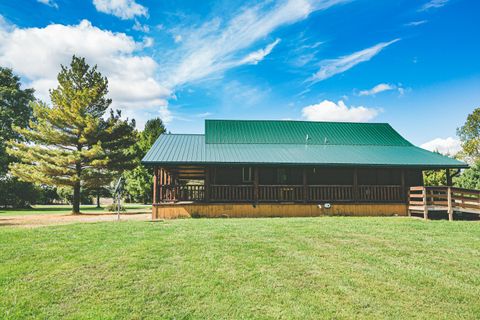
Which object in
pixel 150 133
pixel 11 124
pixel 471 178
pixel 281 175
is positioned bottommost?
pixel 471 178

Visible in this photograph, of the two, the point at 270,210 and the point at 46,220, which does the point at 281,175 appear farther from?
the point at 46,220

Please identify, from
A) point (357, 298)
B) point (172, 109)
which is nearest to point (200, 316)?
point (357, 298)

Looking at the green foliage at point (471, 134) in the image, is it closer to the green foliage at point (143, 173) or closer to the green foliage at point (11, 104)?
the green foliage at point (143, 173)

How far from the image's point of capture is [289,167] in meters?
18.8

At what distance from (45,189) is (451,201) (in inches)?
1618

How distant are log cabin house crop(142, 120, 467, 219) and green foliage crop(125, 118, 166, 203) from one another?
46.4ft

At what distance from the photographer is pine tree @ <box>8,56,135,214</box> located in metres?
21.0

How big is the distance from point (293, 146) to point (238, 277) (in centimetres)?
1493

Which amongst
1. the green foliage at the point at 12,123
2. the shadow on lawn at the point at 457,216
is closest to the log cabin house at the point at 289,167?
the shadow on lawn at the point at 457,216

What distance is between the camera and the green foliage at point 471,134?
40688mm

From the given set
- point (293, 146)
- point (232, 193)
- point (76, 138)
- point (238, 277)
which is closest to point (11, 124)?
point (76, 138)

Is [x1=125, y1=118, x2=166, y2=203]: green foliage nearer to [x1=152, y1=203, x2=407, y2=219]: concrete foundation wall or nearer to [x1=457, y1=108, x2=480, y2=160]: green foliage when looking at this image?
[x1=152, y1=203, x2=407, y2=219]: concrete foundation wall

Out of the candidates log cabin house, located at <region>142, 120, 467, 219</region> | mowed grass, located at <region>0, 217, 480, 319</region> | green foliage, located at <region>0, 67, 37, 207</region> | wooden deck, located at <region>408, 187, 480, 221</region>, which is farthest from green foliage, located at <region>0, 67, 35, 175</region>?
wooden deck, located at <region>408, 187, 480, 221</region>

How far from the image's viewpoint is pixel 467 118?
140 feet
